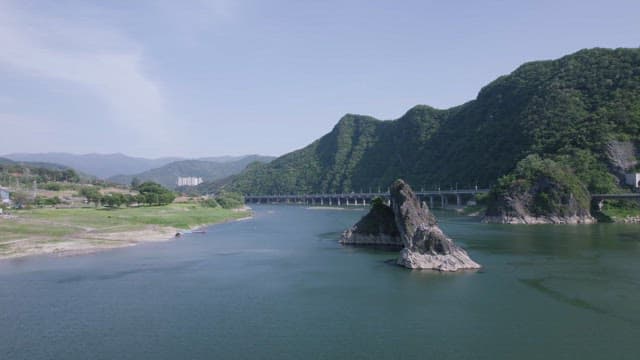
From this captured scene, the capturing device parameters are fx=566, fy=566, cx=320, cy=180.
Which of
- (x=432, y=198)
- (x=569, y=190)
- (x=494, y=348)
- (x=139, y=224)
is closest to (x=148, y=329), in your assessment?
(x=494, y=348)

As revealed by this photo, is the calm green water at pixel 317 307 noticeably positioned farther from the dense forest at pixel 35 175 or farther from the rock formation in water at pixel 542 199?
the dense forest at pixel 35 175

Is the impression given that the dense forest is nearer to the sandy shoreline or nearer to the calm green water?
the sandy shoreline

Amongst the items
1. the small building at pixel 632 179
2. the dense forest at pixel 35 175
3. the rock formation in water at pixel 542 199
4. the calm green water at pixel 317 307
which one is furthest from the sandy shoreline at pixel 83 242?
the dense forest at pixel 35 175

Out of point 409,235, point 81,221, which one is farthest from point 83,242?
point 409,235

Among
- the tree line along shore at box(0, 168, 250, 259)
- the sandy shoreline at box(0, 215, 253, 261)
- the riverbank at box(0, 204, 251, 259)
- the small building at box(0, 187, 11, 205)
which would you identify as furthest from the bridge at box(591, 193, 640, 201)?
the small building at box(0, 187, 11, 205)

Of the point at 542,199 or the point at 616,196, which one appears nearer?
the point at 616,196

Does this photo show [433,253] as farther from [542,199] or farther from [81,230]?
[542,199]
